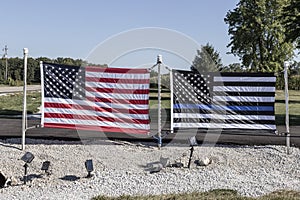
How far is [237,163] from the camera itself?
302 inches

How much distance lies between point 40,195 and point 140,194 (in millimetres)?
1555

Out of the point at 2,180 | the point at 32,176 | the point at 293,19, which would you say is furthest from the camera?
the point at 293,19

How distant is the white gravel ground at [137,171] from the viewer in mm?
6246

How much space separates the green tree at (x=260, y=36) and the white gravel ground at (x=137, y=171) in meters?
31.6

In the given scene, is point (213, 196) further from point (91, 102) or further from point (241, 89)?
point (91, 102)

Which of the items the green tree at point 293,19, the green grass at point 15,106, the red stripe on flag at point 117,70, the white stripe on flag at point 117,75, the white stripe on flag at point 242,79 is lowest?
the green grass at point 15,106

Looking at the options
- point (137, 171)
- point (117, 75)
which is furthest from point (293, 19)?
point (137, 171)

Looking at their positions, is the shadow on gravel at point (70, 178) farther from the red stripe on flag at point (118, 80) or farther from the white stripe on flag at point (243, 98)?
the white stripe on flag at point (243, 98)

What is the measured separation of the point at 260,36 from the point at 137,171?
114ft

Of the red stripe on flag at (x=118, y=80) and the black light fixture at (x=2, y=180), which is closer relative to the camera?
the black light fixture at (x=2, y=180)

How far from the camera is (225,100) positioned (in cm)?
893

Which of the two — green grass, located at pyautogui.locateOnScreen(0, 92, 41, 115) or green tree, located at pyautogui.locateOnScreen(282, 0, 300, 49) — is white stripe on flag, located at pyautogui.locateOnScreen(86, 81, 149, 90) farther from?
green tree, located at pyautogui.locateOnScreen(282, 0, 300, 49)

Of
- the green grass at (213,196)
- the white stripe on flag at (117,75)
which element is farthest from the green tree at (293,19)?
the green grass at (213,196)

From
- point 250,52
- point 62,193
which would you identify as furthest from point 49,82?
point 250,52
